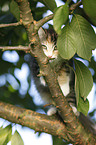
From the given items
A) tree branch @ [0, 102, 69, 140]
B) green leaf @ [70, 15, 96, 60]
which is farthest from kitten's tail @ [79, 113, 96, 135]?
green leaf @ [70, 15, 96, 60]

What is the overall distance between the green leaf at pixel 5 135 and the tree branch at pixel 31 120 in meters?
0.06

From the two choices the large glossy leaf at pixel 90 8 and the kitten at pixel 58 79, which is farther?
the kitten at pixel 58 79

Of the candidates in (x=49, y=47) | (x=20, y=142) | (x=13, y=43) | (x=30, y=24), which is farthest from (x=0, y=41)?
(x=20, y=142)

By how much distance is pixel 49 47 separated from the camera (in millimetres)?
1423

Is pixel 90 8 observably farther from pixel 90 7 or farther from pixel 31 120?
pixel 31 120

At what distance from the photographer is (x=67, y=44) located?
0.88 metres

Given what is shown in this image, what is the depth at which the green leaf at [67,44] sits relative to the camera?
872 mm

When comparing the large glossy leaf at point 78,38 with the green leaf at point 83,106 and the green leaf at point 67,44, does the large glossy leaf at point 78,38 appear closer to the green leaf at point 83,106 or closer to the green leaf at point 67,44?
the green leaf at point 67,44

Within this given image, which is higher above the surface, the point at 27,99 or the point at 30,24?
the point at 30,24

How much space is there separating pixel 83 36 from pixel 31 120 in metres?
0.60

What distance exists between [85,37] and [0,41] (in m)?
0.83

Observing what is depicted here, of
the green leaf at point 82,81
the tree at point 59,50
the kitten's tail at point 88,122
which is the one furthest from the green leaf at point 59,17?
the kitten's tail at point 88,122

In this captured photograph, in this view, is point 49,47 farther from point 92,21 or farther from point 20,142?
point 20,142

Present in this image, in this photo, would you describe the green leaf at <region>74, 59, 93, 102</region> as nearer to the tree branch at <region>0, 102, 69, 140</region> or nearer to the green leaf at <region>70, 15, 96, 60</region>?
the green leaf at <region>70, 15, 96, 60</region>
